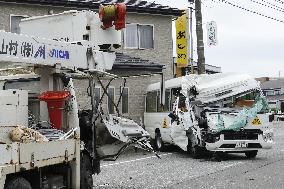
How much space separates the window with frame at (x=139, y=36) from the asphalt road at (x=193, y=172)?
27.4 ft

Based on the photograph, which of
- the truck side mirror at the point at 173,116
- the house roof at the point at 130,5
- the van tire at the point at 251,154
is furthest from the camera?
the house roof at the point at 130,5

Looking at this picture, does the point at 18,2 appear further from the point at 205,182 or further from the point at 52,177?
the point at 52,177

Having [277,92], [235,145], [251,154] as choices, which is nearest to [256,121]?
[235,145]

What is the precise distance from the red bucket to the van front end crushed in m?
7.47

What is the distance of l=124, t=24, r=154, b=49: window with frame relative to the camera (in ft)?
77.5

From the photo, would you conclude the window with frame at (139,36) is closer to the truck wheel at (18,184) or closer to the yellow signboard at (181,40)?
the yellow signboard at (181,40)

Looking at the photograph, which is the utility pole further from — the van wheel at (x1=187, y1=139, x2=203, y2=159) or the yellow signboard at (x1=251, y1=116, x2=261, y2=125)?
the yellow signboard at (x1=251, y1=116, x2=261, y2=125)

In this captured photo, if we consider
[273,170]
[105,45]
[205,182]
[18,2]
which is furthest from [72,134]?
[18,2]

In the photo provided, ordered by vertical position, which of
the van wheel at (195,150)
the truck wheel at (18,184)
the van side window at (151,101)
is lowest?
the van wheel at (195,150)

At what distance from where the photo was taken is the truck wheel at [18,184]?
634 centimetres

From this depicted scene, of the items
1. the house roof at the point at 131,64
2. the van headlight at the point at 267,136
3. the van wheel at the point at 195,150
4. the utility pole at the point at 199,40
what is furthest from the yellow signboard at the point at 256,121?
the house roof at the point at 131,64

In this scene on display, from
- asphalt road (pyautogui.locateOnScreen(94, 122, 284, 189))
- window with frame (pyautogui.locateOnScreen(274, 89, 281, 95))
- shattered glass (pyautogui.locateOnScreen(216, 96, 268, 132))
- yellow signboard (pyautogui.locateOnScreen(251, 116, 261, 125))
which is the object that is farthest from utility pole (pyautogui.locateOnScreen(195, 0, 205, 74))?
window with frame (pyautogui.locateOnScreen(274, 89, 281, 95))

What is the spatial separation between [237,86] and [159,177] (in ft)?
16.7

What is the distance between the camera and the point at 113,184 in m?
10.9
